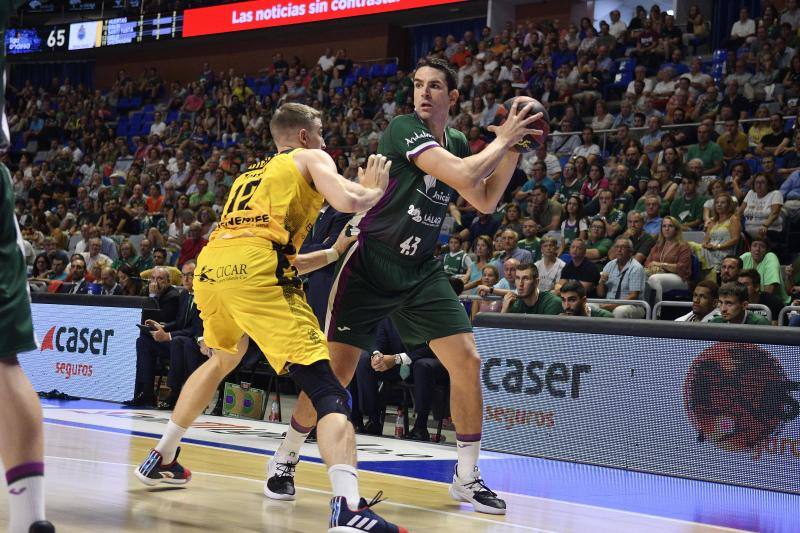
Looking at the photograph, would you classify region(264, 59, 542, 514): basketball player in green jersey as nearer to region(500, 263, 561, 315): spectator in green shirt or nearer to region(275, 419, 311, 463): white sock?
region(275, 419, 311, 463): white sock

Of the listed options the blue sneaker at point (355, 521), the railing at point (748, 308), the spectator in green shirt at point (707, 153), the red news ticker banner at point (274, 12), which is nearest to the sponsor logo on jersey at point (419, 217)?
the blue sneaker at point (355, 521)

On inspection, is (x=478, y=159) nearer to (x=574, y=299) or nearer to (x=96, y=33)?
(x=574, y=299)

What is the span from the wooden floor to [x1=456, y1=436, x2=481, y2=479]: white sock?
0.56 ft

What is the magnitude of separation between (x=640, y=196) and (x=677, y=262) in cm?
215

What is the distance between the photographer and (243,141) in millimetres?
19375

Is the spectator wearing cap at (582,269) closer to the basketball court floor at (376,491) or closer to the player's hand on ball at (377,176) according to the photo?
the basketball court floor at (376,491)

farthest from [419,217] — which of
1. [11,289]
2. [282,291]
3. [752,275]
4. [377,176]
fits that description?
[752,275]

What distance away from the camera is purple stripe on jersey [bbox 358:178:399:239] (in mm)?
4832

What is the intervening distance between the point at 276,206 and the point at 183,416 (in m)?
1.19

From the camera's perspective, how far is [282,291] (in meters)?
4.20

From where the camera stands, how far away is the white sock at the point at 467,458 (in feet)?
16.0

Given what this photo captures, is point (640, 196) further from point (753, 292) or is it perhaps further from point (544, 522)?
point (544, 522)

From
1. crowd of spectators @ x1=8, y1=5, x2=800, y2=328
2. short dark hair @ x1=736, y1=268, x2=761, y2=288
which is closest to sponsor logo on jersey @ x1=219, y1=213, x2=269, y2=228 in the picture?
crowd of spectators @ x1=8, y1=5, x2=800, y2=328

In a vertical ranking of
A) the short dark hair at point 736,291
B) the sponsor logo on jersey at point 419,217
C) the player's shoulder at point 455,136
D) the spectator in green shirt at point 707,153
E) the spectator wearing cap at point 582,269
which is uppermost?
Answer: the spectator in green shirt at point 707,153
